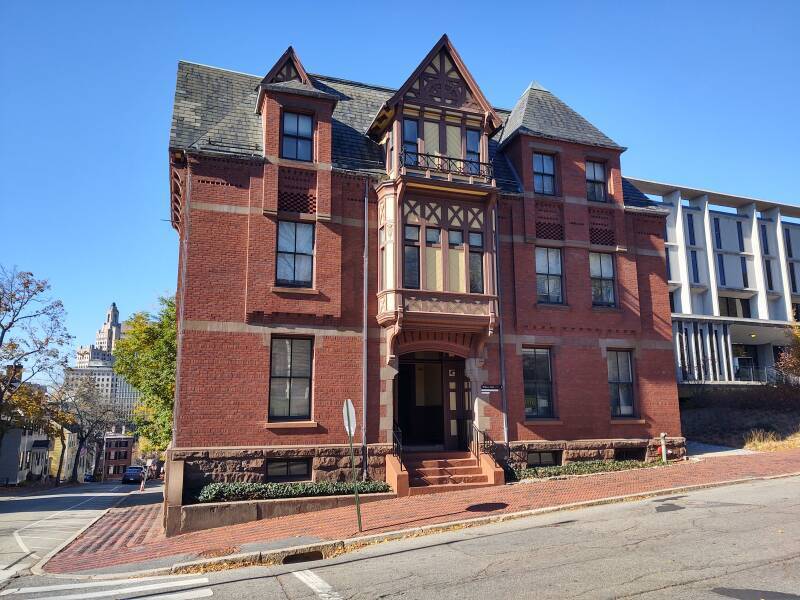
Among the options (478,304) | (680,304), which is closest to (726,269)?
(680,304)

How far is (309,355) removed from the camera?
17859 millimetres

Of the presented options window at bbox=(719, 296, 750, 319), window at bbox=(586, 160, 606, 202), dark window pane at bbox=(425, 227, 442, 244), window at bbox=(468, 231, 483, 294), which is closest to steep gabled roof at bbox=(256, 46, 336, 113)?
dark window pane at bbox=(425, 227, 442, 244)

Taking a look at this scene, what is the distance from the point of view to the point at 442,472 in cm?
1770

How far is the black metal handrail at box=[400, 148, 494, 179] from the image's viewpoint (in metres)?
18.9

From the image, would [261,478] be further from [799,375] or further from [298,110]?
[799,375]

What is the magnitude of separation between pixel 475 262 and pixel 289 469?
8.65m

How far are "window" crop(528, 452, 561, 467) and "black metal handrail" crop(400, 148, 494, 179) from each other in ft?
30.6

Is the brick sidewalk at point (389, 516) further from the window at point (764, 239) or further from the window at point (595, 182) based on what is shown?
the window at point (764, 239)

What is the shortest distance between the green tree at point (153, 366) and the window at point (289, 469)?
13.5 m

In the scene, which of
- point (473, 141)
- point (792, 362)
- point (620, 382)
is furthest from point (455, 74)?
point (792, 362)

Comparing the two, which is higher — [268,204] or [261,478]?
[268,204]

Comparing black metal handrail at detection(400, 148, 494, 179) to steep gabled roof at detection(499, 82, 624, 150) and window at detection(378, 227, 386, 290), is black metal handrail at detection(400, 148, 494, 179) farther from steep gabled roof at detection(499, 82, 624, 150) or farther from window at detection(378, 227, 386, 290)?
steep gabled roof at detection(499, 82, 624, 150)

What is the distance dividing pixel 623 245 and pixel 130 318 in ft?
92.4

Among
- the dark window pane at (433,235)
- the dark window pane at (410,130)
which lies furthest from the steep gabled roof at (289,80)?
the dark window pane at (433,235)
